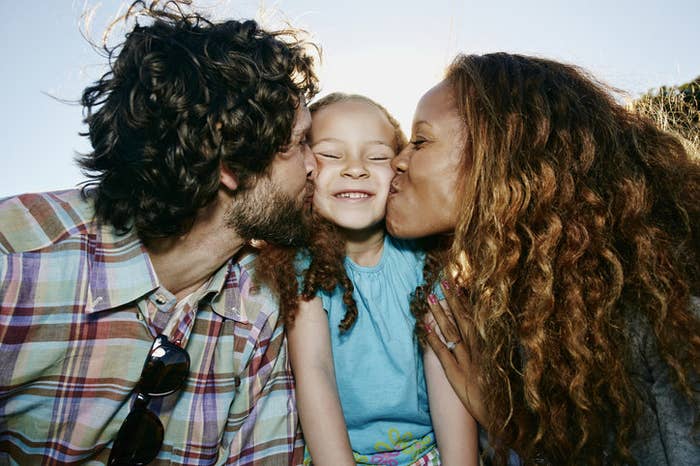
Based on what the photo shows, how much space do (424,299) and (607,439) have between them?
121 cm

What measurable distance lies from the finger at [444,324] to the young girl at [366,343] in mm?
176

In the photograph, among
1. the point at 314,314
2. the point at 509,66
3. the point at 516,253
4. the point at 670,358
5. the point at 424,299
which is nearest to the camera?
the point at 670,358

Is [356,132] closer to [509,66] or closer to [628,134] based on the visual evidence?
[509,66]

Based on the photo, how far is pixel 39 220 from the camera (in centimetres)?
206

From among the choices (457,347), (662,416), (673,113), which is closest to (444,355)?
(457,347)

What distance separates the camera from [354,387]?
279 cm

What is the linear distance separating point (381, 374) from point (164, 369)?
4.33 ft

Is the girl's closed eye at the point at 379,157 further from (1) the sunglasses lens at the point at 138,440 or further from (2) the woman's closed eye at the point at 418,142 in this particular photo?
(1) the sunglasses lens at the point at 138,440

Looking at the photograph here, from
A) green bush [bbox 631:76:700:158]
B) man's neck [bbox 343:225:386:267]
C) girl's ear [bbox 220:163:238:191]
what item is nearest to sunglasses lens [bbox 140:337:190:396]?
girl's ear [bbox 220:163:238:191]

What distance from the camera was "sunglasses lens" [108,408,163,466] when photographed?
6.78 ft

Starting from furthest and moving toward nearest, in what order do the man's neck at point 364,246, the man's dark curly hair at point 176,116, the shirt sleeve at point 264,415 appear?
the man's neck at point 364,246 → the shirt sleeve at point 264,415 → the man's dark curly hair at point 176,116

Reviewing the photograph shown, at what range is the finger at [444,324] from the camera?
9.00 feet

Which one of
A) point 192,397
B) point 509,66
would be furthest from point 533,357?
point 192,397

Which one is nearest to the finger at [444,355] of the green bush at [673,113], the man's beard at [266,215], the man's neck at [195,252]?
the man's beard at [266,215]
